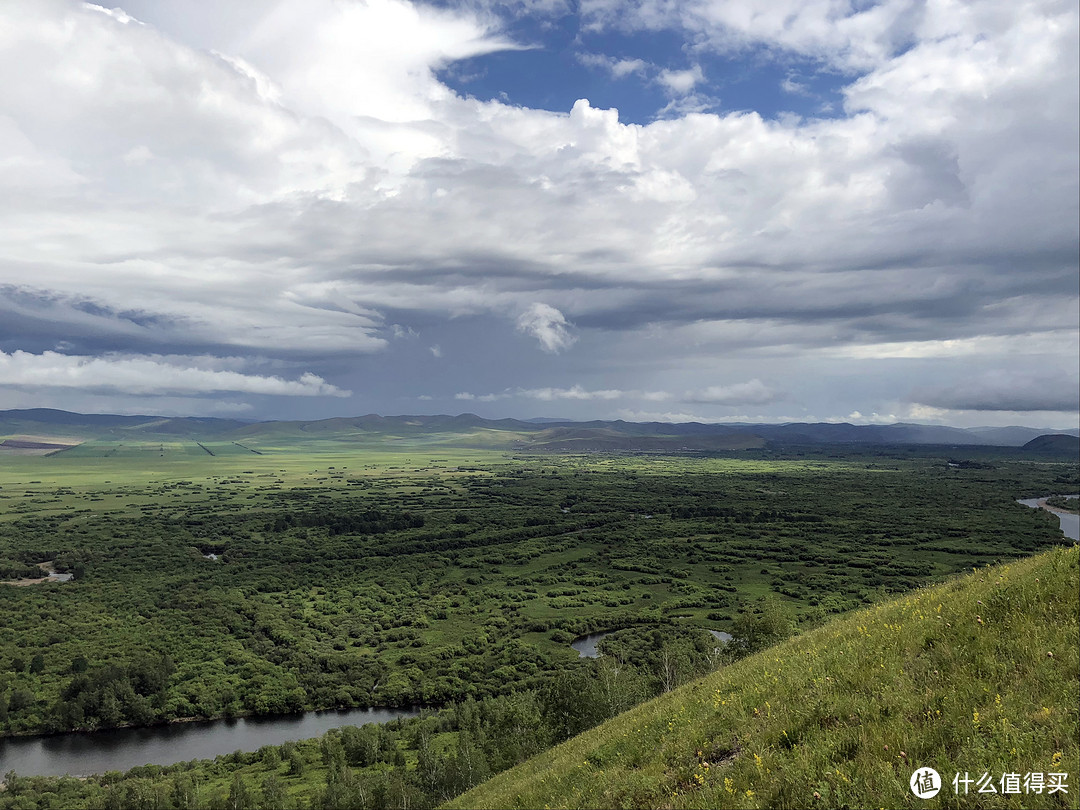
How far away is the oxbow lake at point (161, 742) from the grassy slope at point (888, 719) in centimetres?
7432

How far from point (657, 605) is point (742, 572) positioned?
126 feet

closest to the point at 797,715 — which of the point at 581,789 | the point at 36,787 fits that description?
the point at 581,789

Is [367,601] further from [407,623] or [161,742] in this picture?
[161,742]

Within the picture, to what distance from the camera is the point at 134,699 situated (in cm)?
7944

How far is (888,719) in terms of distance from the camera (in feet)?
34.7

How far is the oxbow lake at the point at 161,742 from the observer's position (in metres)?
68.4

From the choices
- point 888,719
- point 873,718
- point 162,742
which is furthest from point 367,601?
point 888,719

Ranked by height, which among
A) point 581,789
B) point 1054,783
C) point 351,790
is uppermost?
point 1054,783

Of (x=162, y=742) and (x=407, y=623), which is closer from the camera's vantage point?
(x=162, y=742)

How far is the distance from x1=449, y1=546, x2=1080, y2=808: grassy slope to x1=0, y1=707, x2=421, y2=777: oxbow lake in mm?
74324

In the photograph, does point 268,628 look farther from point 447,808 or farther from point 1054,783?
point 1054,783

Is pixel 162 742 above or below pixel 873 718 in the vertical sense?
below

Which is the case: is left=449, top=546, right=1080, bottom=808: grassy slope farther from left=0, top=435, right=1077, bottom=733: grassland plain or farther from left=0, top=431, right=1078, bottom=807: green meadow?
left=0, top=435, right=1077, bottom=733: grassland plain

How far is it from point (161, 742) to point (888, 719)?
90729 mm
